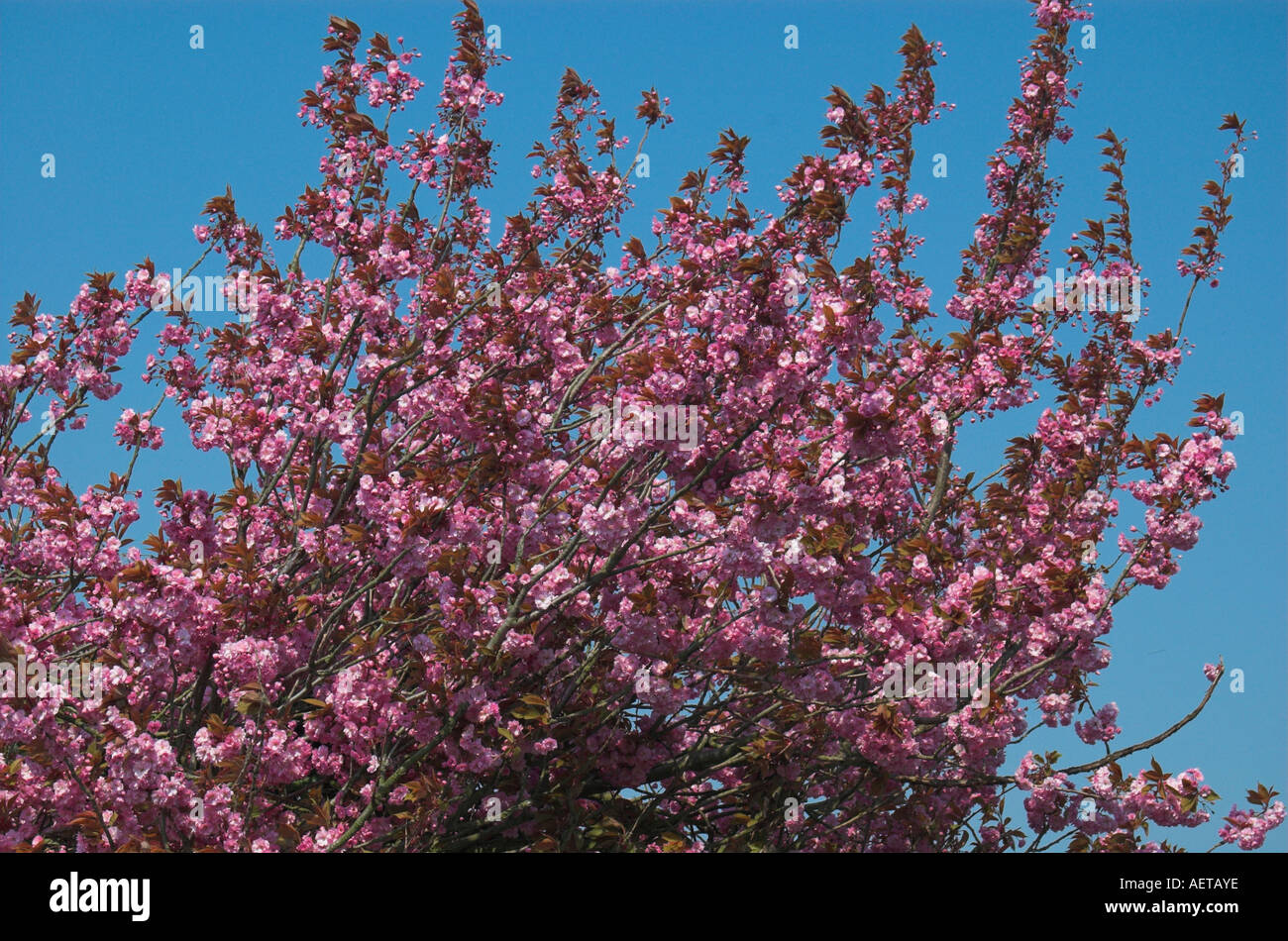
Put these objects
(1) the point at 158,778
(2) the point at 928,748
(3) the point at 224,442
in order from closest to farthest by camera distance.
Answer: (1) the point at 158,778 < (2) the point at 928,748 < (3) the point at 224,442

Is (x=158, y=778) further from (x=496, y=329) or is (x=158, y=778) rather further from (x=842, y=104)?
(x=842, y=104)

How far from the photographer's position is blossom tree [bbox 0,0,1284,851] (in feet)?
23.7

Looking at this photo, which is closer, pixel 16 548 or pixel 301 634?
pixel 301 634

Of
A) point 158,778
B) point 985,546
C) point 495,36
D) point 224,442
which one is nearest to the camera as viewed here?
point 158,778

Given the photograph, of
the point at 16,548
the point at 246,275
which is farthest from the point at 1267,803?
the point at 16,548

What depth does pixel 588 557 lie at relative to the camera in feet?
26.5

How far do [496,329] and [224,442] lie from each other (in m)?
2.17

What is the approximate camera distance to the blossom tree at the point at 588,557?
23.7 ft

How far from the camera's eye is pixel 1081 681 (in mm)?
9234

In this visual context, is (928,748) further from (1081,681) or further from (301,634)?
(301,634)

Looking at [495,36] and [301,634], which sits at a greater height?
[495,36]

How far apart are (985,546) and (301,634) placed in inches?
199

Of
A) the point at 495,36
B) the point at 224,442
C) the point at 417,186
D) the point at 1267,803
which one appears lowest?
the point at 1267,803
